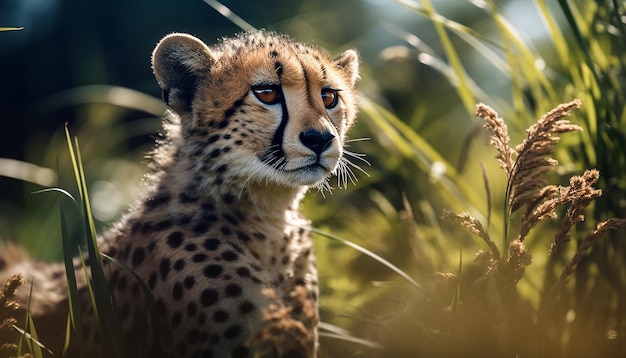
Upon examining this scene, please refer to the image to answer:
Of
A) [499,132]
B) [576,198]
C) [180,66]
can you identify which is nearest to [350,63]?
[180,66]

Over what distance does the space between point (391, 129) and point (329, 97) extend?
566 millimetres

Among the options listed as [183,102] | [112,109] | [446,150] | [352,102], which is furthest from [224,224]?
[112,109]

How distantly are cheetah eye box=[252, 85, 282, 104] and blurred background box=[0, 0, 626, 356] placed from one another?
27 cm

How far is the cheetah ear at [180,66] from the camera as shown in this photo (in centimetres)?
224

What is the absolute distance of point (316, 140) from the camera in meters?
2.05

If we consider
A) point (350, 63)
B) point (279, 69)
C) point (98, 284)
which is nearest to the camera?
point (98, 284)

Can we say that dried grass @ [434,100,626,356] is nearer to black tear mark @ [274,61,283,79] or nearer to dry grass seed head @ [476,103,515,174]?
dry grass seed head @ [476,103,515,174]

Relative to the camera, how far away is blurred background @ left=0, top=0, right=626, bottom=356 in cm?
234

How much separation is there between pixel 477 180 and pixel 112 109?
2.59 metres

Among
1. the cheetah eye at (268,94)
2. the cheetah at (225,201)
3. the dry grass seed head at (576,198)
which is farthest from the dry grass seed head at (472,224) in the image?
the cheetah eye at (268,94)

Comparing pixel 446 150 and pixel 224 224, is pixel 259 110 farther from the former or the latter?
pixel 446 150

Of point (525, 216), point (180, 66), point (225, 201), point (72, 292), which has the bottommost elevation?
point (72, 292)

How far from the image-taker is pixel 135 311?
6.26ft

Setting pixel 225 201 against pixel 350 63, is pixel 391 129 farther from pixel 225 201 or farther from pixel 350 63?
pixel 225 201
